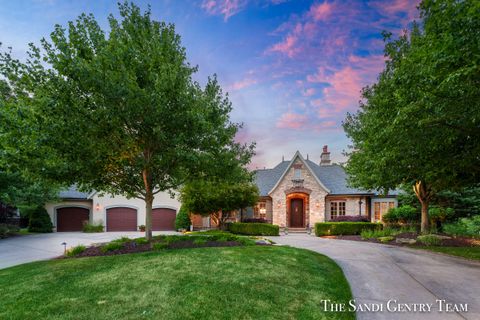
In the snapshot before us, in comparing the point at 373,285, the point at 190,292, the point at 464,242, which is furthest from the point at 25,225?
the point at 464,242

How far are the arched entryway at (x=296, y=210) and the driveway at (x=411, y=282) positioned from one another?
13.8 m

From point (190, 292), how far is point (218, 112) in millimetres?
7247

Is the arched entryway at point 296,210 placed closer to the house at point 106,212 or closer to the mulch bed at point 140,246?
the house at point 106,212

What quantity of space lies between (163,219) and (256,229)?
10364mm

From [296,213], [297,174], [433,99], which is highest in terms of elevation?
[433,99]

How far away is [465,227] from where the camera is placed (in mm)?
17078

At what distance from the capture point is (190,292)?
16.9 feet

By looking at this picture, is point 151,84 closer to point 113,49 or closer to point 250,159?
point 113,49

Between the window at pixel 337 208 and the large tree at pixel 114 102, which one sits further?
the window at pixel 337 208

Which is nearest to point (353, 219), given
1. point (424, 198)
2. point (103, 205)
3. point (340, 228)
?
point (340, 228)

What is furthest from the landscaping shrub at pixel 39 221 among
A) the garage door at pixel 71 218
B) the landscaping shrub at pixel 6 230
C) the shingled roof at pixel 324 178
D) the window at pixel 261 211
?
the shingled roof at pixel 324 178

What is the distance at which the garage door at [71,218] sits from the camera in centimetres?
2344

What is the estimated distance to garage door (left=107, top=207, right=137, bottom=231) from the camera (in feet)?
78.5

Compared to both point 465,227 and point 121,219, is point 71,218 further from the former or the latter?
point 465,227
